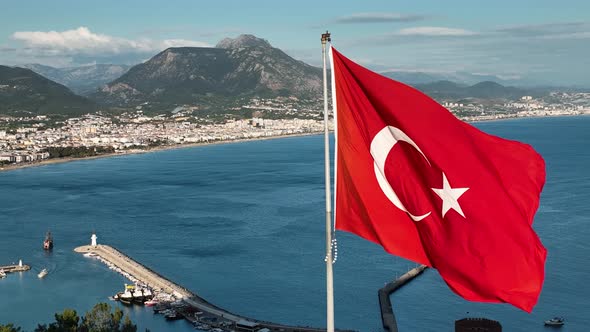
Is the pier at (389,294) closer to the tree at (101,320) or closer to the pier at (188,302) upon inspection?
the pier at (188,302)

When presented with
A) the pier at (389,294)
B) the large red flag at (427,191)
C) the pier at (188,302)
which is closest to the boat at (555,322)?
the pier at (389,294)

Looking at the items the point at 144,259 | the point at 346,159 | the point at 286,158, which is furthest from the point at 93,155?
the point at 346,159

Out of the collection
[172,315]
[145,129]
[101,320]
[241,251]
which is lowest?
[172,315]

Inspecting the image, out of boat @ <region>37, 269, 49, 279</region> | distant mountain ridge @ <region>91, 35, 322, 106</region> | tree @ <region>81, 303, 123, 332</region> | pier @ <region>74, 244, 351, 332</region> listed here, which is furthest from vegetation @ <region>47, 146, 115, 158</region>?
distant mountain ridge @ <region>91, 35, 322, 106</region>

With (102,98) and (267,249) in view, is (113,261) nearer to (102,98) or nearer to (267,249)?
(267,249)

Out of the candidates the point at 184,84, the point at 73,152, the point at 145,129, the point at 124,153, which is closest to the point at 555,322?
the point at 73,152

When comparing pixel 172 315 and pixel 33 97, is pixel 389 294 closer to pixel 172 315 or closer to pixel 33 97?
pixel 172 315
